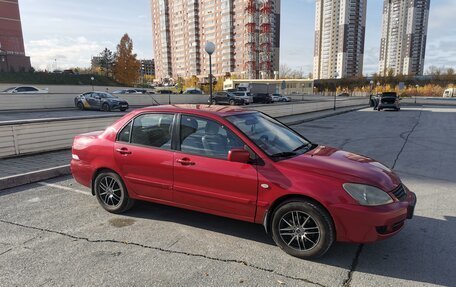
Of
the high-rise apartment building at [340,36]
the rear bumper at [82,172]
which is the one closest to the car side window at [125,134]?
the rear bumper at [82,172]

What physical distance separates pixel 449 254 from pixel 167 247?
307cm

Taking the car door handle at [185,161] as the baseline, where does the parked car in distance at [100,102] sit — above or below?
below

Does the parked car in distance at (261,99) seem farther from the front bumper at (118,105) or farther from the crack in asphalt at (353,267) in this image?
the crack in asphalt at (353,267)

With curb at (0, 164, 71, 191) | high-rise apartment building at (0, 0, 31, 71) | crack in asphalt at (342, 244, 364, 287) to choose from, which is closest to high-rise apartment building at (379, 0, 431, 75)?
high-rise apartment building at (0, 0, 31, 71)

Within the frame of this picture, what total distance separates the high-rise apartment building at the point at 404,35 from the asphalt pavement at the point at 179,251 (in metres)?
122

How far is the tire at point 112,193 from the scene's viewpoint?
180 inches

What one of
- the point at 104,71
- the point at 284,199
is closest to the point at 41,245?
the point at 284,199

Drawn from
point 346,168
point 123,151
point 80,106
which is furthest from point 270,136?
point 80,106

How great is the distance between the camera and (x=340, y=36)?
406 ft

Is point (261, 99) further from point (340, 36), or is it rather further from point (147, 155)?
point (340, 36)

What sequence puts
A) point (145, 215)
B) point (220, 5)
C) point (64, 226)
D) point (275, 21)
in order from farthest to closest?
point (275, 21)
point (220, 5)
point (145, 215)
point (64, 226)

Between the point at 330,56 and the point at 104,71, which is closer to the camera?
the point at 104,71

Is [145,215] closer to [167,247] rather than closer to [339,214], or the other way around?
[167,247]

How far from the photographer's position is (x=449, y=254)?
3.51m
